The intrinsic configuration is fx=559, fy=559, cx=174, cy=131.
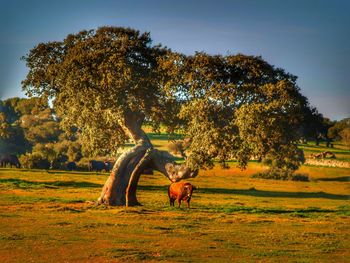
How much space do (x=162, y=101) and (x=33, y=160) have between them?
6408cm

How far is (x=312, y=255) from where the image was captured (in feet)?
73.0

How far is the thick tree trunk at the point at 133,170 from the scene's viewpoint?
43688mm

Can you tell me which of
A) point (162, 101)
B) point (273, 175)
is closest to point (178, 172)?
point (162, 101)

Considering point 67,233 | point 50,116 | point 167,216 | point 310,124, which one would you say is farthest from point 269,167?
point 50,116

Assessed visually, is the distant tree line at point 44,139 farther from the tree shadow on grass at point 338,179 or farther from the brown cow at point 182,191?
the brown cow at point 182,191

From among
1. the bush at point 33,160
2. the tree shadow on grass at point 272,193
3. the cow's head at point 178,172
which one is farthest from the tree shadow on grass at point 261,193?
the bush at point 33,160

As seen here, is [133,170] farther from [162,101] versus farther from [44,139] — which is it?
[44,139]

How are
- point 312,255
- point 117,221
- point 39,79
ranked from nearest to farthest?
point 312,255
point 117,221
point 39,79

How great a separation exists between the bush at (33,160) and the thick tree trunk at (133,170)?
62.1m

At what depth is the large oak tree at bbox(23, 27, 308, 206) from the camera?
41.5 metres

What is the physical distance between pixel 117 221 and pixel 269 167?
71659 millimetres

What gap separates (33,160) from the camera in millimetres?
103812

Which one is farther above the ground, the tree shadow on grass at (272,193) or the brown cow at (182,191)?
the brown cow at (182,191)

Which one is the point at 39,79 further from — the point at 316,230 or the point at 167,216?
the point at 316,230
